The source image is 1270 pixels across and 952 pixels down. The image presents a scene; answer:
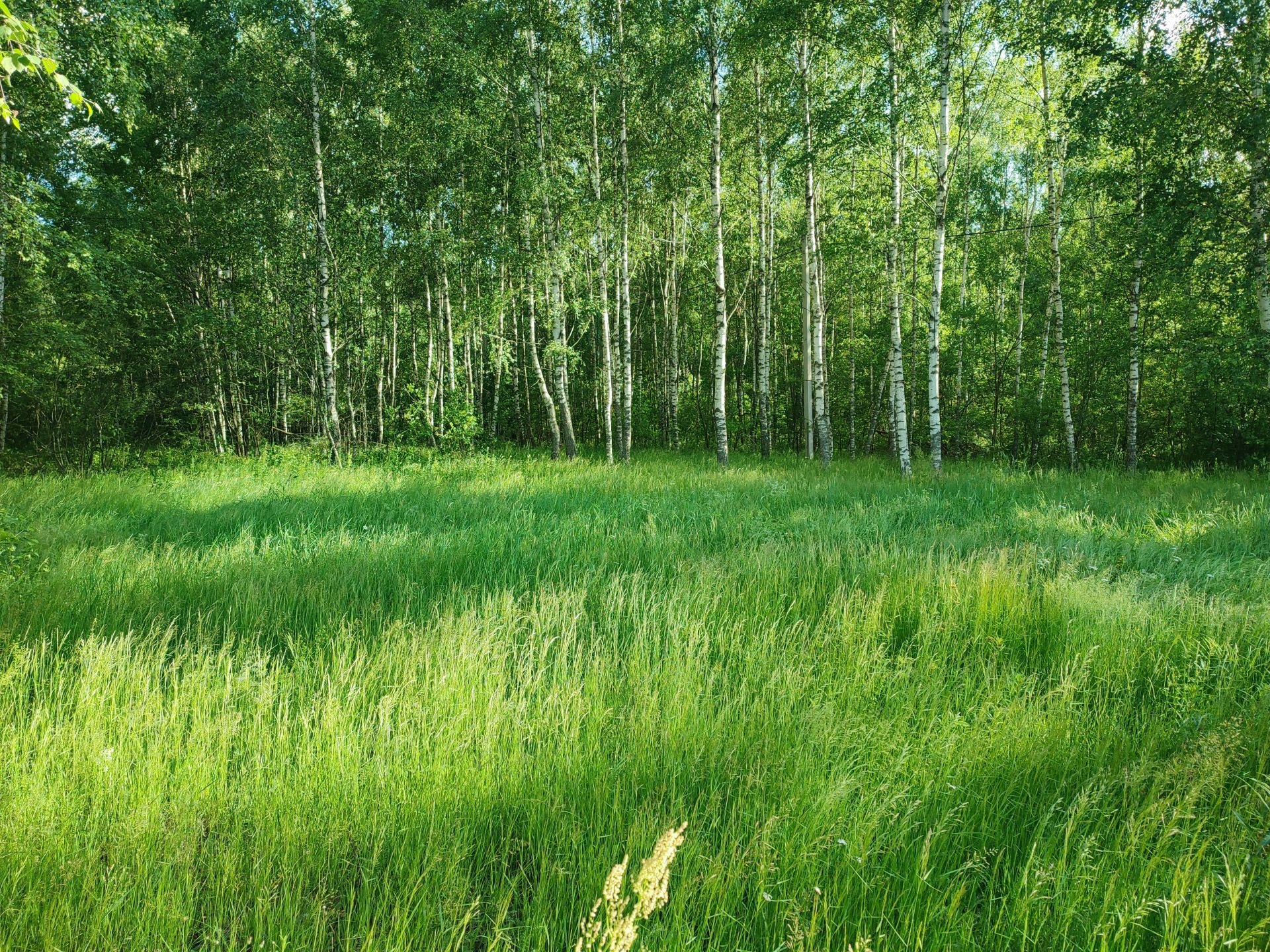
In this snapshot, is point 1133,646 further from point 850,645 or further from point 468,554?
point 468,554

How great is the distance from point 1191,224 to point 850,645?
13.0m

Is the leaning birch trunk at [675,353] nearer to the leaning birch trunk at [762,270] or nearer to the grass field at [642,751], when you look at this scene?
the leaning birch trunk at [762,270]

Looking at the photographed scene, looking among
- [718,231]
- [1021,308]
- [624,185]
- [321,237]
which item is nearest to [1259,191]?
[718,231]

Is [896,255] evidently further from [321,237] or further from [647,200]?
[321,237]

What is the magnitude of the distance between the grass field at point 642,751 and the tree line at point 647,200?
9332 millimetres

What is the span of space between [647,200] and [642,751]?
72.3ft

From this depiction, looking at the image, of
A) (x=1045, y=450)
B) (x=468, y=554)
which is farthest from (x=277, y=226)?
(x=1045, y=450)

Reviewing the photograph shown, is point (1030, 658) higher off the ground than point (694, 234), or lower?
lower

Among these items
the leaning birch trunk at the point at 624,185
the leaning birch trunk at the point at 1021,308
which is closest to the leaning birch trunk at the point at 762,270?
the leaning birch trunk at the point at 624,185

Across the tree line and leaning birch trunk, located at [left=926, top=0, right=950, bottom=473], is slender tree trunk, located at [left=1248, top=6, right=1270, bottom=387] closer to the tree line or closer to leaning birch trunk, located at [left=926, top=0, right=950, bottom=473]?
the tree line

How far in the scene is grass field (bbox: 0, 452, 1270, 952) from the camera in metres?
1.66

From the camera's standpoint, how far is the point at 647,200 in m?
21.2

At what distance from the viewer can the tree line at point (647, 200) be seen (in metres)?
10.8

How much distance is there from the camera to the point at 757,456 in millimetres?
19281
